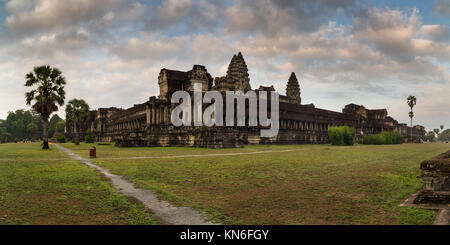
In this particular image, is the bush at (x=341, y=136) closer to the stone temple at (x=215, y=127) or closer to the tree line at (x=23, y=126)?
the stone temple at (x=215, y=127)

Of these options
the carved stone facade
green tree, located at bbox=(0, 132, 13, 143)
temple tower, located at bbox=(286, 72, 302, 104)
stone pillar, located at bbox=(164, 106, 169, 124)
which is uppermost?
temple tower, located at bbox=(286, 72, 302, 104)

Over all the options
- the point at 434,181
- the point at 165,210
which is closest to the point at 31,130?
the point at 165,210

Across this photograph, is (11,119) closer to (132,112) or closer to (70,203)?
(132,112)

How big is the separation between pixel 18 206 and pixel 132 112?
226 ft

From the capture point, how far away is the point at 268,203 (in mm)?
7199

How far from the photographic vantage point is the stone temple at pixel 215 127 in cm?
4153

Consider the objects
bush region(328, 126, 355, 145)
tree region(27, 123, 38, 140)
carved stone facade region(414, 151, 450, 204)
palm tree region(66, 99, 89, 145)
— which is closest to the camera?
carved stone facade region(414, 151, 450, 204)

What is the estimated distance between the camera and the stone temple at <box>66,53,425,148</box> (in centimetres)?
4153

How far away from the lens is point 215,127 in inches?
1533

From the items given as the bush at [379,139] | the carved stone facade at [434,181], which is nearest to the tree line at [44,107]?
the carved stone facade at [434,181]

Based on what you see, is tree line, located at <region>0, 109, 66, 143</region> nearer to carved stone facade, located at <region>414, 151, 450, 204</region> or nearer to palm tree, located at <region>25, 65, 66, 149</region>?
palm tree, located at <region>25, 65, 66, 149</region>

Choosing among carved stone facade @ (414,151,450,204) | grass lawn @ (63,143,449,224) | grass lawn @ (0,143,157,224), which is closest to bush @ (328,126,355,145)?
grass lawn @ (63,143,449,224)

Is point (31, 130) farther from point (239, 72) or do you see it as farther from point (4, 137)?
point (239, 72)
